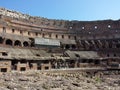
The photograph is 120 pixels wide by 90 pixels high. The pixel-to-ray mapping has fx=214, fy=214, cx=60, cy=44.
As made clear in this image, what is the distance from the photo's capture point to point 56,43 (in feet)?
172

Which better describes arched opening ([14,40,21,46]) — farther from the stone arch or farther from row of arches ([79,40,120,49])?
row of arches ([79,40,120,49])

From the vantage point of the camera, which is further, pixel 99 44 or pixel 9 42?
pixel 99 44

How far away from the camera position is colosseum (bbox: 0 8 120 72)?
127ft

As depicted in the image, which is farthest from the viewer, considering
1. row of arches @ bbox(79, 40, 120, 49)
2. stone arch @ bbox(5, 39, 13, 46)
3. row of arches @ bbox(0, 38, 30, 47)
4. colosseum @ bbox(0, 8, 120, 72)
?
row of arches @ bbox(79, 40, 120, 49)

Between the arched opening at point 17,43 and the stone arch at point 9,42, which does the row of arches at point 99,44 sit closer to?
the arched opening at point 17,43

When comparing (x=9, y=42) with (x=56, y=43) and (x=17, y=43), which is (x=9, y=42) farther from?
(x=56, y=43)

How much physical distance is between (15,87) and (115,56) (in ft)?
126

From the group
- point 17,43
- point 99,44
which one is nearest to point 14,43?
point 17,43

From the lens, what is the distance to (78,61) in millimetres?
43250

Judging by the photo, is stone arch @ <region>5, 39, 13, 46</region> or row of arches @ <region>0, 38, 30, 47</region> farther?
stone arch @ <region>5, 39, 13, 46</region>

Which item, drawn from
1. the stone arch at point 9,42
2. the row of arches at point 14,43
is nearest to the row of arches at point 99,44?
the row of arches at point 14,43

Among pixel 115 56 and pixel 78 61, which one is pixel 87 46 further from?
pixel 78 61

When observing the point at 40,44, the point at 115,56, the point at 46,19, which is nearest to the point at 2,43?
the point at 40,44

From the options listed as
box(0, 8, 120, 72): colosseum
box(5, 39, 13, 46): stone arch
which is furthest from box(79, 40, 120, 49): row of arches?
box(5, 39, 13, 46): stone arch
